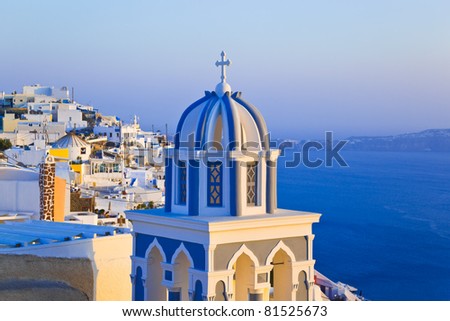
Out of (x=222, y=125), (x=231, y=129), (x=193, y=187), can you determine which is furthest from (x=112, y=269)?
(x=231, y=129)

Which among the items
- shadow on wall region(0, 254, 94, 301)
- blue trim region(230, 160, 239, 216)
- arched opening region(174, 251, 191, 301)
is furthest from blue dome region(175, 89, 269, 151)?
shadow on wall region(0, 254, 94, 301)

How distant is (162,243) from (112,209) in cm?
2082

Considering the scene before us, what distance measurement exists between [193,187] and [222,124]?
662 mm

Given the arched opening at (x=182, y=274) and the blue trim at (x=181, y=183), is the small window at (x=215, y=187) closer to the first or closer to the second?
the blue trim at (x=181, y=183)

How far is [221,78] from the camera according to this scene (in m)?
8.20

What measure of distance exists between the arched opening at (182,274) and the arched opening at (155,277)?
358mm

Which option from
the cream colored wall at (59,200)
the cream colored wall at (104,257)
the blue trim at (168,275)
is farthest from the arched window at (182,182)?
the cream colored wall at (59,200)

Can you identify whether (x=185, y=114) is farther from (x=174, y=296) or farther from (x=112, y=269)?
(x=112, y=269)

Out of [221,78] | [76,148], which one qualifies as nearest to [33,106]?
[76,148]

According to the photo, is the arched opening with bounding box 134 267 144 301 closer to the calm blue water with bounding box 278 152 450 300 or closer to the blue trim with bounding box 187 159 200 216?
the blue trim with bounding box 187 159 200 216

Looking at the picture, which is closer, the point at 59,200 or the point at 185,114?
the point at 185,114

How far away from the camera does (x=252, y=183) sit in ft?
26.1
